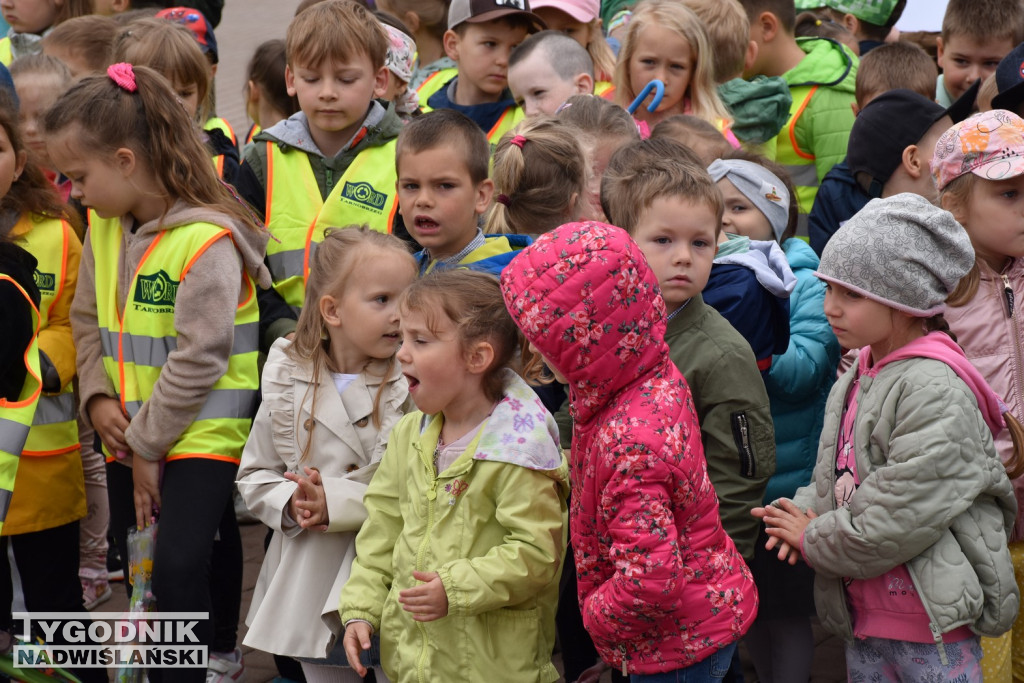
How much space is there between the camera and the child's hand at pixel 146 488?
Result: 12.0 ft

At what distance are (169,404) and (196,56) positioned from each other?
1920mm

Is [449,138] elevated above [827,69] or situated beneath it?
elevated above

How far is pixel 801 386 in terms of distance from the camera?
3723mm

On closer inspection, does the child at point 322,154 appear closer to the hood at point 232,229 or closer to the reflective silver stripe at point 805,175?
the hood at point 232,229

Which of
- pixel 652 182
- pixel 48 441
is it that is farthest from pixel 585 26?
pixel 48 441

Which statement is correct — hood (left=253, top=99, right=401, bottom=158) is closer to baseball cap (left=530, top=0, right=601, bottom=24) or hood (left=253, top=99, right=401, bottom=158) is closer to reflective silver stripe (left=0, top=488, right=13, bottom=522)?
baseball cap (left=530, top=0, right=601, bottom=24)

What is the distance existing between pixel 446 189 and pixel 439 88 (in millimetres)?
2434

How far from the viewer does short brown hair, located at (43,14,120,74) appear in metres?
Result: 5.31

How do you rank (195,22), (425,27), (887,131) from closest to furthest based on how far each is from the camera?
(887,131) → (195,22) → (425,27)

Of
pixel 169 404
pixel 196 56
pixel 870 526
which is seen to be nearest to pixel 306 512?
pixel 169 404

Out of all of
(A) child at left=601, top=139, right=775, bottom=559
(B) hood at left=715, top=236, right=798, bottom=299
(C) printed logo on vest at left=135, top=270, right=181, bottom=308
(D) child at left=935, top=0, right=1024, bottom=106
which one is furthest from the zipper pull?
(C) printed logo on vest at left=135, top=270, right=181, bottom=308

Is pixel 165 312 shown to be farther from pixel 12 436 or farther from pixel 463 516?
pixel 463 516

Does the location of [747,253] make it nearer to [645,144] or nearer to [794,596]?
[645,144]

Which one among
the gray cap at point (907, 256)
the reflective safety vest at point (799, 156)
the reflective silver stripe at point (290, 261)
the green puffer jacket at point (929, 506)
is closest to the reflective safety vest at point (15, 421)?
the reflective silver stripe at point (290, 261)
